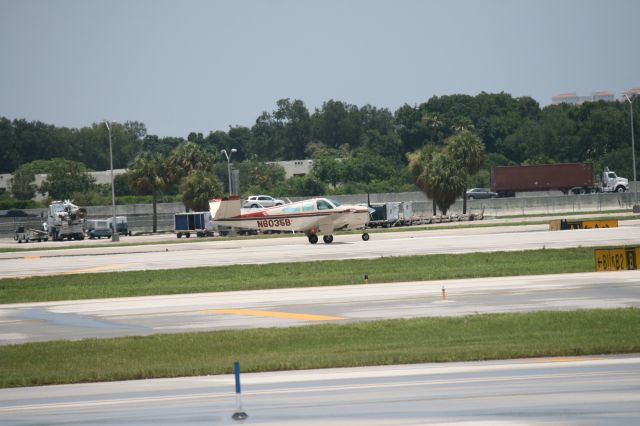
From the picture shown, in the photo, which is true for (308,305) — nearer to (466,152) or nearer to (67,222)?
(67,222)

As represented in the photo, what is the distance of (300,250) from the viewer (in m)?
45.9

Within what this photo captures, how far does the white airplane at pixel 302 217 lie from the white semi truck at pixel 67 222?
34.6 meters

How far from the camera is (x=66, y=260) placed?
48.2m

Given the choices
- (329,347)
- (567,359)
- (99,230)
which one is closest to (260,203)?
(99,230)

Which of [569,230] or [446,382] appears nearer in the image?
[446,382]

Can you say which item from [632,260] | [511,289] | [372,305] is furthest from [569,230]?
[372,305]

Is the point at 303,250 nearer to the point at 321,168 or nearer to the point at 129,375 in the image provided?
the point at 129,375

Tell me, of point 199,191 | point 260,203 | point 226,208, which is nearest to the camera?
point 226,208

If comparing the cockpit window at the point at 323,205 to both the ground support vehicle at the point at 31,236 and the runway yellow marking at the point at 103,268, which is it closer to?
the runway yellow marking at the point at 103,268

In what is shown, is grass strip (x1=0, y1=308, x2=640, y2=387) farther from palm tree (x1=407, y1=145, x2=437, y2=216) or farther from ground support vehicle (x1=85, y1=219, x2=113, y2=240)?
palm tree (x1=407, y1=145, x2=437, y2=216)

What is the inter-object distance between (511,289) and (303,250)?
2119 centimetres

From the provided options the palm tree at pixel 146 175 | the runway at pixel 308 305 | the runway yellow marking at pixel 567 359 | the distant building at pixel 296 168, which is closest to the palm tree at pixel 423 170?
the palm tree at pixel 146 175

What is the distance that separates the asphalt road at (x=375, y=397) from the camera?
12.1m

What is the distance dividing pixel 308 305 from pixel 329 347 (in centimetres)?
663
